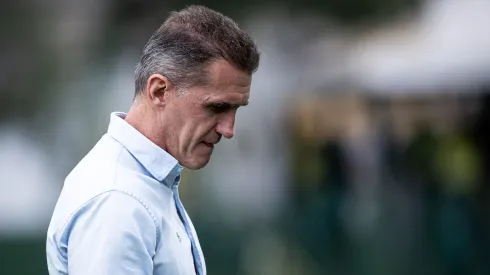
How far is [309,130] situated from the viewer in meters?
8.32

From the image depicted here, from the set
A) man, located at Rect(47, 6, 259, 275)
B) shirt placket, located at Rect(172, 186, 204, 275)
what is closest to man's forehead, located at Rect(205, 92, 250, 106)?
man, located at Rect(47, 6, 259, 275)

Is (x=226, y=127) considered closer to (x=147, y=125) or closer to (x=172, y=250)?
(x=147, y=125)

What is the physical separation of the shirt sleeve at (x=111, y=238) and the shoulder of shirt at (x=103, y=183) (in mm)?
16

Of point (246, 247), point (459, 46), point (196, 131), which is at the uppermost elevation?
point (459, 46)

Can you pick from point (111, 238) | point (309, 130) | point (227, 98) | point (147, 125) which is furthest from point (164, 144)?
point (309, 130)

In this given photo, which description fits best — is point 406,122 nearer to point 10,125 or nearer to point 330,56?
point 330,56

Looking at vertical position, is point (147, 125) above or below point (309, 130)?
above

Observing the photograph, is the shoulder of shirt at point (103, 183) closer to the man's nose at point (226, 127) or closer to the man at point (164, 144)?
the man at point (164, 144)

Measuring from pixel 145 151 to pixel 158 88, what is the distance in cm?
13

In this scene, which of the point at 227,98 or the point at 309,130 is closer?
the point at 227,98

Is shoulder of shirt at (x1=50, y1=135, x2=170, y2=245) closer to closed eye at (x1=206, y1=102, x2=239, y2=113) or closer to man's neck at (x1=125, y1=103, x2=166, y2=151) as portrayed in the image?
man's neck at (x1=125, y1=103, x2=166, y2=151)

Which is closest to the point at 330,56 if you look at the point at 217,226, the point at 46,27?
the point at 217,226

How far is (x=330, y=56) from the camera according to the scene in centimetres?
830

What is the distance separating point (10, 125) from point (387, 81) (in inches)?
131
